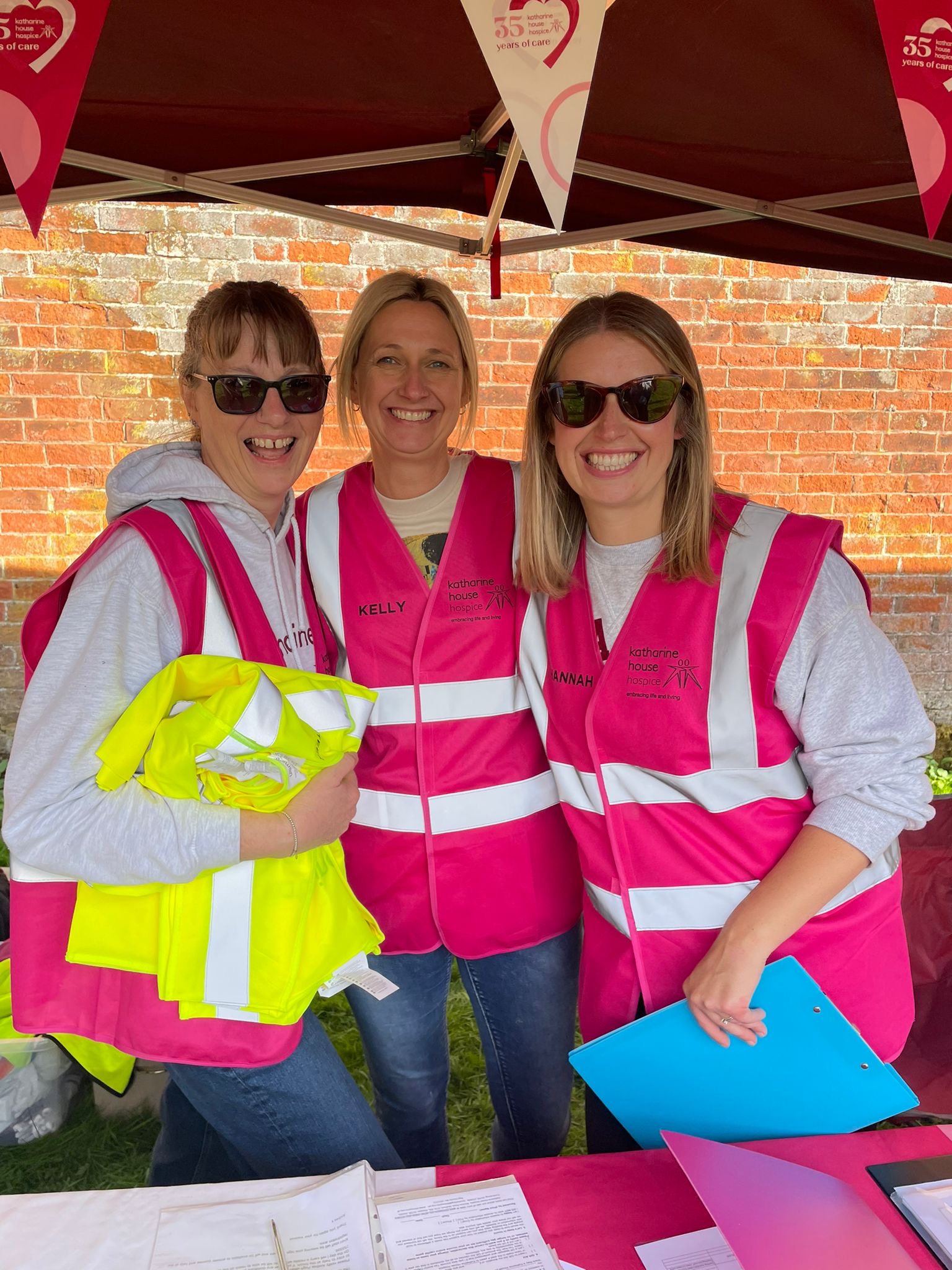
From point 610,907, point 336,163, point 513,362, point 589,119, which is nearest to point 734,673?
point 610,907

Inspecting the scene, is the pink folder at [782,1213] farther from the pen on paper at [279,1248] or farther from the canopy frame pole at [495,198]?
the canopy frame pole at [495,198]

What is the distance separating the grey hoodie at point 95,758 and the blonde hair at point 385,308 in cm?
88

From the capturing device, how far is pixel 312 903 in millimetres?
1568

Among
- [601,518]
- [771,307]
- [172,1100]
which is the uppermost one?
[771,307]

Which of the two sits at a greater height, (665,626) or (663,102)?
(663,102)

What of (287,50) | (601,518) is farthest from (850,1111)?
(287,50)

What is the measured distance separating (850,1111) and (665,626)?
2.68 ft

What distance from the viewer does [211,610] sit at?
162cm

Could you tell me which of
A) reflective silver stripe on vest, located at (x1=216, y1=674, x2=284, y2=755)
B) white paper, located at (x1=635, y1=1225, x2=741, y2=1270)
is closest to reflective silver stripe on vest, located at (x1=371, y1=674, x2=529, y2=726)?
reflective silver stripe on vest, located at (x1=216, y1=674, x2=284, y2=755)

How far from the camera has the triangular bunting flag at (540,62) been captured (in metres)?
1.42

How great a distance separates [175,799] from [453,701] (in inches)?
27.2

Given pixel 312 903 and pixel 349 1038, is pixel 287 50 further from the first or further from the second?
pixel 349 1038

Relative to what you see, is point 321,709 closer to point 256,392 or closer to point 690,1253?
point 256,392

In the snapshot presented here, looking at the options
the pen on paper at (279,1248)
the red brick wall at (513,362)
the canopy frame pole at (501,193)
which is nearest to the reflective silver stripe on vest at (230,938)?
the pen on paper at (279,1248)
